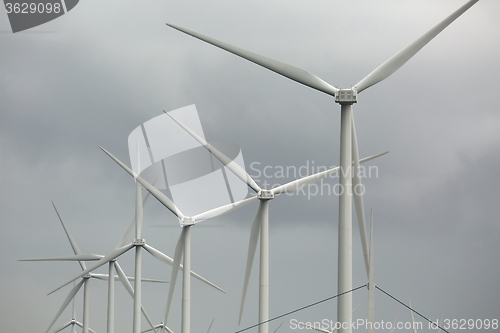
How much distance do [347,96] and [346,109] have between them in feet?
1.66

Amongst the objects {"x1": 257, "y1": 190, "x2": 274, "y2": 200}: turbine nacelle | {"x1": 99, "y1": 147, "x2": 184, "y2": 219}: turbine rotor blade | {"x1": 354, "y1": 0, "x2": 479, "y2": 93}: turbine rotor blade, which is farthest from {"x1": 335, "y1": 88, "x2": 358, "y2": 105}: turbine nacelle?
{"x1": 99, "y1": 147, "x2": 184, "y2": 219}: turbine rotor blade

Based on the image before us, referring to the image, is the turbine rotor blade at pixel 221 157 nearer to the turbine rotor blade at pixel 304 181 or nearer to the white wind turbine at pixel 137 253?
the turbine rotor blade at pixel 304 181

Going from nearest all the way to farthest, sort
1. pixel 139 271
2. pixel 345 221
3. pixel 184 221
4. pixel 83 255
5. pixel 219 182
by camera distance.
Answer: pixel 345 221, pixel 219 182, pixel 184 221, pixel 139 271, pixel 83 255

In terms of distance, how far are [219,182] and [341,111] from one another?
52.0 feet

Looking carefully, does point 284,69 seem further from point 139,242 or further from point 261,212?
point 139,242

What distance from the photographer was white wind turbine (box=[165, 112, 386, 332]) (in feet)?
168

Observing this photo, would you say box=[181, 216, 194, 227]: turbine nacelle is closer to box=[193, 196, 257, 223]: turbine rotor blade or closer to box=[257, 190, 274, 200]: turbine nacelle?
box=[193, 196, 257, 223]: turbine rotor blade

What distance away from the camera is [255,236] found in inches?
2089

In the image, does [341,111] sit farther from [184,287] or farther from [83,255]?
[83,255]

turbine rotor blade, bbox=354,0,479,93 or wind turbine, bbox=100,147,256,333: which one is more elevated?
turbine rotor blade, bbox=354,0,479,93

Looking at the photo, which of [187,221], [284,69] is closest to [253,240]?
[187,221]

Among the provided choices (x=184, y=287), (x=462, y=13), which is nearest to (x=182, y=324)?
(x=184, y=287)

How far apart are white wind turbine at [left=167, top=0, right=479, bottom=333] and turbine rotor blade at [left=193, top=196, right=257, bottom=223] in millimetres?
18133

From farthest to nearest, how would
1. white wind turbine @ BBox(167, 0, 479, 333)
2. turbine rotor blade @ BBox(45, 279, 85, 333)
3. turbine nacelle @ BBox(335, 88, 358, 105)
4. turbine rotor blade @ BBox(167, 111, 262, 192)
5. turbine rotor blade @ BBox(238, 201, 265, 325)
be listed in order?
turbine rotor blade @ BBox(45, 279, 85, 333)
turbine rotor blade @ BBox(238, 201, 265, 325)
turbine rotor blade @ BBox(167, 111, 262, 192)
turbine nacelle @ BBox(335, 88, 358, 105)
white wind turbine @ BBox(167, 0, 479, 333)
